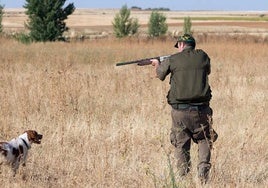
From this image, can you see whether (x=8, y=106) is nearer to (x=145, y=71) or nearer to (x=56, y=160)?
(x=56, y=160)

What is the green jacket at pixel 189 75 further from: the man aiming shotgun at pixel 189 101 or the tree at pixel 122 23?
the tree at pixel 122 23

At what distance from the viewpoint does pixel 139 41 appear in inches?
1096

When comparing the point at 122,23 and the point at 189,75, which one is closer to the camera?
the point at 189,75

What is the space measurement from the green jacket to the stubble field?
819 millimetres

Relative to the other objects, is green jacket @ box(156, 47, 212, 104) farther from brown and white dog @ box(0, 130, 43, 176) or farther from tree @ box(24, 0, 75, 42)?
tree @ box(24, 0, 75, 42)

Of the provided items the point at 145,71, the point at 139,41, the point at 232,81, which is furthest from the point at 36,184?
the point at 139,41

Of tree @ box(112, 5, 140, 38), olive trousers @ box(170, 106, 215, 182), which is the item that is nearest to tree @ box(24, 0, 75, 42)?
tree @ box(112, 5, 140, 38)

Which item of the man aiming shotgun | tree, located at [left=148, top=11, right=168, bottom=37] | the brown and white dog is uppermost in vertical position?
the man aiming shotgun

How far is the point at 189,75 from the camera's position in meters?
5.47

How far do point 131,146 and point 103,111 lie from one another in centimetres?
264

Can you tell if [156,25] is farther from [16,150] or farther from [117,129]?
[16,150]

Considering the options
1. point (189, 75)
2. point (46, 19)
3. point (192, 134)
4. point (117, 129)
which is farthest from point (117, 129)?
point (46, 19)

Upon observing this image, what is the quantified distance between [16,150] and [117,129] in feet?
8.49

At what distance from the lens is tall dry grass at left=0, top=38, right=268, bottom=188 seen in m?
5.76
